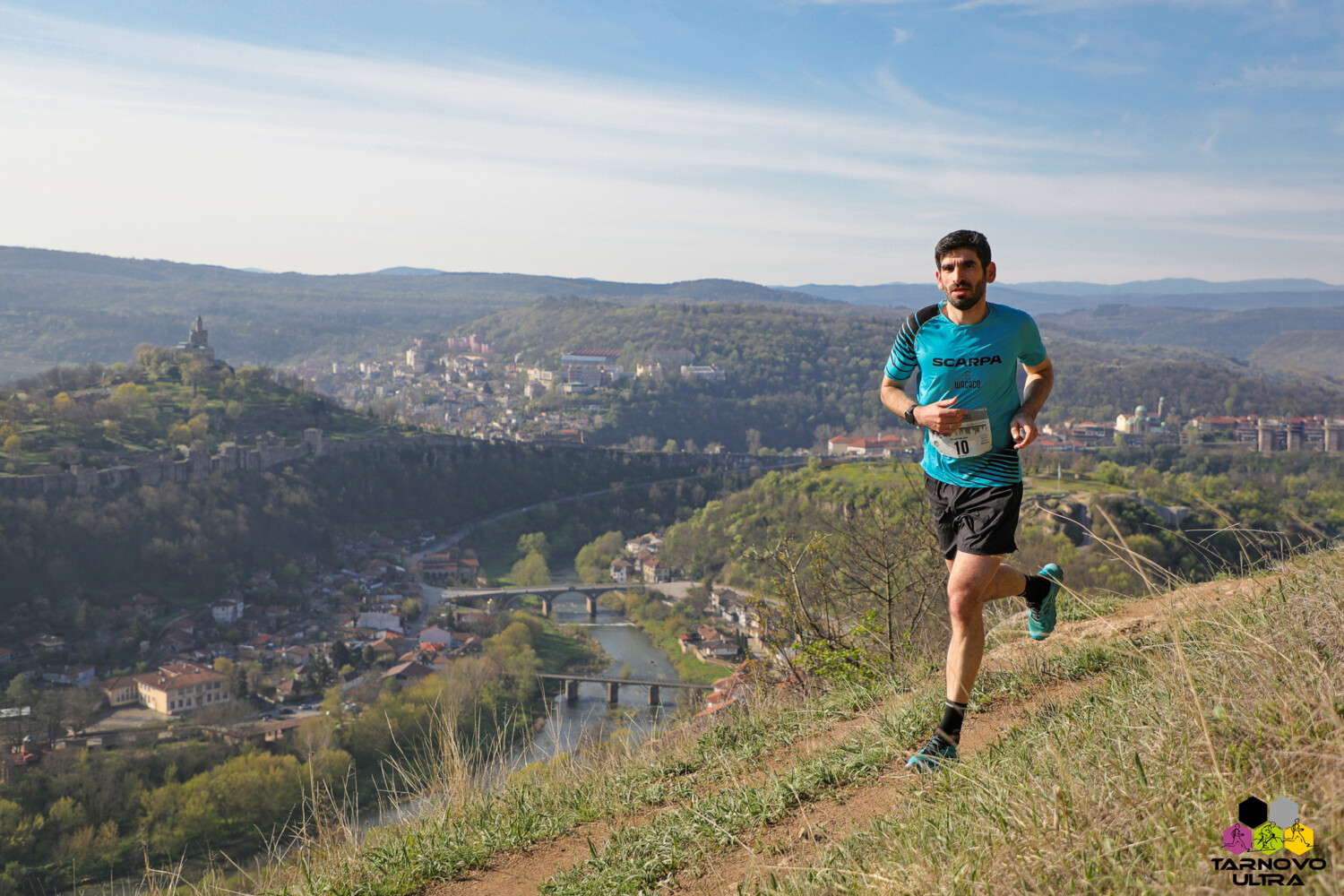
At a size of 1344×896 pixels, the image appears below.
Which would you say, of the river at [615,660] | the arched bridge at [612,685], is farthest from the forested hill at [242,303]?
the arched bridge at [612,685]

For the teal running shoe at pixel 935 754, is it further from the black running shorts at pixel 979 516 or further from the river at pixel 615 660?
the river at pixel 615 660

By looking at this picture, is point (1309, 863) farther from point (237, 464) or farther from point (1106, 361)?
point (1106, 361)

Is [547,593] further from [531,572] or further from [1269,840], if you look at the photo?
[1269,840]

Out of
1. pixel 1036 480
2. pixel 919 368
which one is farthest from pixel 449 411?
pixel 919 368

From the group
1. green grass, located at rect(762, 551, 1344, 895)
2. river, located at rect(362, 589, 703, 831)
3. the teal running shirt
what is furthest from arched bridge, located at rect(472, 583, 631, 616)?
green grass, located at rect(762, 551, 1344, 895)

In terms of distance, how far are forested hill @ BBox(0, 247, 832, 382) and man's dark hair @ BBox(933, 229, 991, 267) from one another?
86.7 m

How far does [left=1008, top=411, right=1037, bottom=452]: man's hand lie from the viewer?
6.94 feet

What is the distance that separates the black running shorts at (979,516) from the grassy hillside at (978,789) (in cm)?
42

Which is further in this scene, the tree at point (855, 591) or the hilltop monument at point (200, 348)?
the hilltop monument at point (200, 348)

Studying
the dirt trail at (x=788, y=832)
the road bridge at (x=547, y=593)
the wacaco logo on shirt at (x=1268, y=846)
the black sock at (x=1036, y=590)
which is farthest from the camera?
the road bridge at (x=547, y=593)

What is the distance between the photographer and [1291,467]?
118 feet

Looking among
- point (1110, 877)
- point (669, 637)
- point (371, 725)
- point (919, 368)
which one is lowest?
point (669, 637)

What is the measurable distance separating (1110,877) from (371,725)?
16.9 metres

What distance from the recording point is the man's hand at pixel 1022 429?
2.12 m
